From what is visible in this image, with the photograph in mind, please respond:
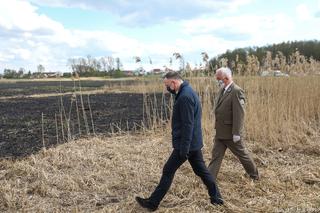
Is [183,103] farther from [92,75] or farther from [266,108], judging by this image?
[92,75]

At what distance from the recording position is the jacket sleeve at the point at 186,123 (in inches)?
182

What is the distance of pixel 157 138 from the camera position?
8.91m

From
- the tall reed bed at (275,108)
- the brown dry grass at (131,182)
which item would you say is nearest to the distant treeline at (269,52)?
the tall reed bed at (275,108)

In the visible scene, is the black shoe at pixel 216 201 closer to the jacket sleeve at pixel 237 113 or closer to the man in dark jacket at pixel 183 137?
the man in dark jacket at pixel 183 137

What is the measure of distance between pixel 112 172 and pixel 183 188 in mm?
1342

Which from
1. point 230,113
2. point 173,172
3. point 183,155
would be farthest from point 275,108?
point 183,155

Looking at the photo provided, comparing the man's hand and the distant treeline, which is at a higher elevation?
the distant treeline

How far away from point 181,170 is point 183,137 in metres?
2.11

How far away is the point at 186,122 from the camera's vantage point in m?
4.61

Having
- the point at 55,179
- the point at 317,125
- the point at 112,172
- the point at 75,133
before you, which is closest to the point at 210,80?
the point at 317,125

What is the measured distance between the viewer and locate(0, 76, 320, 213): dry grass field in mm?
5199

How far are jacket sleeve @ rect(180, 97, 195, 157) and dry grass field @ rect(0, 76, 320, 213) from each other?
2.69 ft

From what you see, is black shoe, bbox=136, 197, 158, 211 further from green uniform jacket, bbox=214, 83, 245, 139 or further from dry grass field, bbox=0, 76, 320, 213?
green uniform jacket, bbox=214, 83, 245, 139

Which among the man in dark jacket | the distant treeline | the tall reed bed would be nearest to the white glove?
the man in dark jacket
